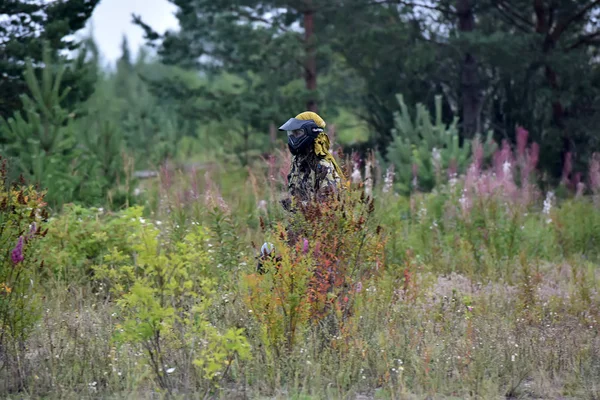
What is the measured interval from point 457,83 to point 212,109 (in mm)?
5698

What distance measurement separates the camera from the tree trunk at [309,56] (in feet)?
61.1

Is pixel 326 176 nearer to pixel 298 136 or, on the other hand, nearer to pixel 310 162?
pixel 310 162

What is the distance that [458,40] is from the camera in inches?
653

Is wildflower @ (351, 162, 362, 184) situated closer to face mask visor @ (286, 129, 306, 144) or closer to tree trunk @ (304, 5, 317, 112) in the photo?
face mask visor @ (286, 129, 306, 144)

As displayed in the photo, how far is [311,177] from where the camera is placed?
6383mm

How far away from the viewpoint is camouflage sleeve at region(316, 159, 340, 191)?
20.5 feet

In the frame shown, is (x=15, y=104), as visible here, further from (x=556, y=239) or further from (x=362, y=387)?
(x=362, y=387)

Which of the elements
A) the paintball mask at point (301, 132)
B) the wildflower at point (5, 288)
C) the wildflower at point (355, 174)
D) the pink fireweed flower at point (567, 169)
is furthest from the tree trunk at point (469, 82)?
the wildflower at point (5, 288)

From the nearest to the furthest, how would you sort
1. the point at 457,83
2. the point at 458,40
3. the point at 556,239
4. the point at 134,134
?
the point at 556,239, the point at 458,40, the point at 457,83, the point at 134,134

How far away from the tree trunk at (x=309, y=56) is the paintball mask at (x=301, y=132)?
12.4 m

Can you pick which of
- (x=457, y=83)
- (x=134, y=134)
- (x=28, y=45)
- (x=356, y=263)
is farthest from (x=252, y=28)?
(x=356, y=263)

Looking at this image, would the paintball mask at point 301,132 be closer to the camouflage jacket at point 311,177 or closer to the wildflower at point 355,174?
the camouflage jacket at point 311,177

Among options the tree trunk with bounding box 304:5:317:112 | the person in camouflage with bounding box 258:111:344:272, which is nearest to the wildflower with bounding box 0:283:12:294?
the person in camouflage with bounding box 258:111:344:272

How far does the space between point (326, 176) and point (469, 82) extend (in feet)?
40.5
